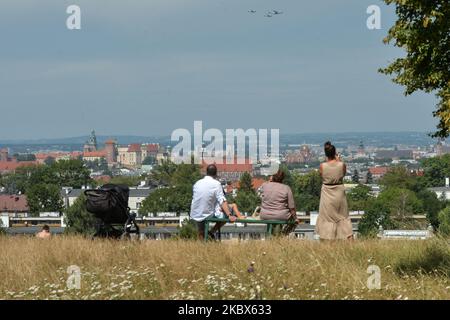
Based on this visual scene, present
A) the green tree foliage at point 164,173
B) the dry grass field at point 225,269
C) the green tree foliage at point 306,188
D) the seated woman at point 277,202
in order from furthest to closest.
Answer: the green tree foliage at point 164,173, the green tree foliage at point 306,188, the seated woman at point 277,202, the dry grass field at point 225,269

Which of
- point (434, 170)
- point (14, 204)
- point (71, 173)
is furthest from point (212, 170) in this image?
point (71, 173)

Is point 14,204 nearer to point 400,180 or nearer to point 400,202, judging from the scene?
point 400,180

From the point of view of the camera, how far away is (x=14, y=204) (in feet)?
498

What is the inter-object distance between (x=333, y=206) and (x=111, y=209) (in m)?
2.87

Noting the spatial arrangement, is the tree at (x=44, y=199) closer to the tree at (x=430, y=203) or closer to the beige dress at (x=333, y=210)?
the tree at (x=430, y=203)

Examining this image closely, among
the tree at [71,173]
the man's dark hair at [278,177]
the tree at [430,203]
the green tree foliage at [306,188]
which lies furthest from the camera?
the tree at [71,173]

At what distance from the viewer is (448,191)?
152 meters

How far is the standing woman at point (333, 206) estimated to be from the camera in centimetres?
1332

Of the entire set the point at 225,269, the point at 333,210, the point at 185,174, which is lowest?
the point at 185,174

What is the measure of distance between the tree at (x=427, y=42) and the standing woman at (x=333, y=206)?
4.74 feet

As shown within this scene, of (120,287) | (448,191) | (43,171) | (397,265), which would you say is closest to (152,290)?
(120,287)

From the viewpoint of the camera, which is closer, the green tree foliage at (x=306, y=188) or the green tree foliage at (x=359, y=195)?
the green tree foliage at (x=306, y=188)

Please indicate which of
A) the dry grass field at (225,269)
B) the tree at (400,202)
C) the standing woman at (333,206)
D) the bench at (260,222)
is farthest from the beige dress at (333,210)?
the tree at (400,202)
